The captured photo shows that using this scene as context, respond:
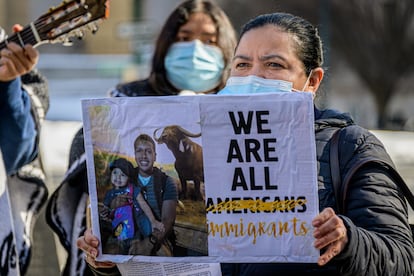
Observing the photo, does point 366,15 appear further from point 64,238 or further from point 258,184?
point 258,184

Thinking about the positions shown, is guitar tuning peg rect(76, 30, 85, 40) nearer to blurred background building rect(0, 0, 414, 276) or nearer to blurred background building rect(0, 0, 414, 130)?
blurred background building rect(0, 0, 414, 276)

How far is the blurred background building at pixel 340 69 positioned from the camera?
7863 mm

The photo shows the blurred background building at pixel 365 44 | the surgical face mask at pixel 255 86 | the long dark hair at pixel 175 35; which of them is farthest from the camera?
the blurred background building at pixel 365 44

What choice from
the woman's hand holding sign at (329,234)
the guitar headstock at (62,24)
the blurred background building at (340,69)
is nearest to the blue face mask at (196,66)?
the guitar headstock at (62,24)

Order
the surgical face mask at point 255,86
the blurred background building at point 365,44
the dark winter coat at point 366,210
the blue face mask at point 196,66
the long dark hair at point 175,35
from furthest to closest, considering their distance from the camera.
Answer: the blurred background building at point 365,44, the long dark hair at point 175,35, the blue face mask at point 196,66, the surgical face mask at point 255,86, the dark winter coat at point 366,210

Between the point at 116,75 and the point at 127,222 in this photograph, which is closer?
the point at 127,222

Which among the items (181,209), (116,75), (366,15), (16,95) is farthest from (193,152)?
(116,75)

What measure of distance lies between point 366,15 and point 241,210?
54.5 feet

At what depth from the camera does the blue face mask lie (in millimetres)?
4191

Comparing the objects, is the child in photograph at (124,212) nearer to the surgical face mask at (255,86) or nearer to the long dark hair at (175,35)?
the surgical face mask at (255,86)

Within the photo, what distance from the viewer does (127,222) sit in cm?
249

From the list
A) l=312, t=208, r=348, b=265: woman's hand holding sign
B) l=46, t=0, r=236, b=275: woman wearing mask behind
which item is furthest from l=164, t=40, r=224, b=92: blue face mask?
l=312, t=208, r=348, b=265: woman's hand holding sign

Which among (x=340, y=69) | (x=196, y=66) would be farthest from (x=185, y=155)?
(x=340, y=69)

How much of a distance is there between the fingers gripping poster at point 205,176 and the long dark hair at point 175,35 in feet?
5.94
